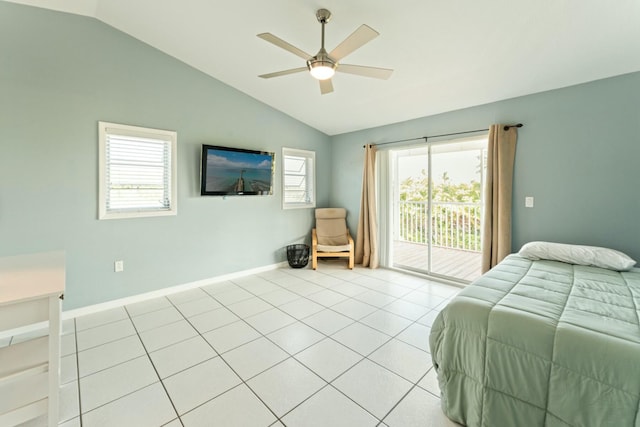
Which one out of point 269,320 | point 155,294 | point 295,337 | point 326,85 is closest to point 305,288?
point 269,320

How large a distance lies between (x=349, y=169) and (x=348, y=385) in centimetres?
384

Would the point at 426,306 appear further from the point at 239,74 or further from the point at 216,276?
the point at 239,74

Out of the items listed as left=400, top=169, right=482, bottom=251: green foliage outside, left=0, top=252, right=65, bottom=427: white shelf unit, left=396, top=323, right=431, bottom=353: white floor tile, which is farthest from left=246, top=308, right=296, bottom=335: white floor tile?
left=400, top=169, right=482, bottom=251: green foliage outside

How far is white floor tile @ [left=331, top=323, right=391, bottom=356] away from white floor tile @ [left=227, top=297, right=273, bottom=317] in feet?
3.20

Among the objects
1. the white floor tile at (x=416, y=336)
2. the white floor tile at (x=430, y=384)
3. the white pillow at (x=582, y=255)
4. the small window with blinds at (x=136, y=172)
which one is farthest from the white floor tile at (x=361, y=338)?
the small window with blinds at (x=136, y=172)

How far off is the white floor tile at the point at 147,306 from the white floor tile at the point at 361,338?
2092mm

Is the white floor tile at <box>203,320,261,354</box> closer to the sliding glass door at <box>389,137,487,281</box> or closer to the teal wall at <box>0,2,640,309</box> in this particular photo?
the teal wall at <box>0,2,640,309</box>

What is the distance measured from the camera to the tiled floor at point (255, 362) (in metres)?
1.60

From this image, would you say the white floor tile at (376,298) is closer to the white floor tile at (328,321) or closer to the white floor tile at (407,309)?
the white floor tile at (407,309)

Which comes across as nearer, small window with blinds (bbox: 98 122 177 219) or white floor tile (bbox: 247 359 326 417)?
white floor tile (bbox: 247 359 326 417)

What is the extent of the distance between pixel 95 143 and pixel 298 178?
9.56 feet

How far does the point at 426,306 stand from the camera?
3.09 metres

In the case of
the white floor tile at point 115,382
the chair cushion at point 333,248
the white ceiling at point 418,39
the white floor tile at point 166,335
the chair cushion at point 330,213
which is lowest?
the white floor tile at point 115,382

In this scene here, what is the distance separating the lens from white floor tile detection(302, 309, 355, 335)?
101 inches
